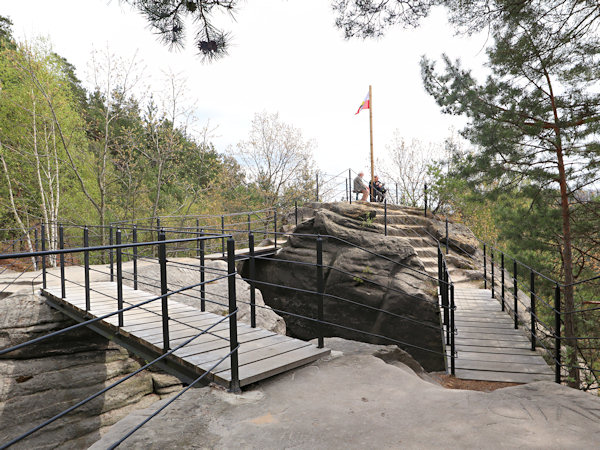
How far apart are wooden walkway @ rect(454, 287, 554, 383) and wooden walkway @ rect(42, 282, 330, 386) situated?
9.66ft

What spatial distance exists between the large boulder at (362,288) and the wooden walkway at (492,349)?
61cm

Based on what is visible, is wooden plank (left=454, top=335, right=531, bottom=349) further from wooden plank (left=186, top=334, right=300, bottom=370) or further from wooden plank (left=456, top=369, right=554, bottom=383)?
wooden plank (left=186, top=334, right=300, bottom=370)

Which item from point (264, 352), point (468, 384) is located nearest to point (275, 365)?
point (264, 352)

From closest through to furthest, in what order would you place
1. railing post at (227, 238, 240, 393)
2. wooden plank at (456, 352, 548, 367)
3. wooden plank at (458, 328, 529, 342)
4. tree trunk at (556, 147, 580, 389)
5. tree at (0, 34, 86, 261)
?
railing post at (227, 238, 240, 393), wooden plank at (456, 352, 548, 367), wooden plank at (458, 328, 529, 342), tree trunk at (556, 147, 580, 389), tree at (0, 34, 86, 261)

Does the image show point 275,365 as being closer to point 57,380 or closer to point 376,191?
point 57,380

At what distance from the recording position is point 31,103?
11.2 metres

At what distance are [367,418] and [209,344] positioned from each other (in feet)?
6.05

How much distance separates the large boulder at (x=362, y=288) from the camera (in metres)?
7.14

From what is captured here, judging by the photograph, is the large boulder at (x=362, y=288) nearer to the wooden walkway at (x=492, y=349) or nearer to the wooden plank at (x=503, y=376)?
the wooden walkway at (x=492, y=349)

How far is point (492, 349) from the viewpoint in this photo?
5.74 m

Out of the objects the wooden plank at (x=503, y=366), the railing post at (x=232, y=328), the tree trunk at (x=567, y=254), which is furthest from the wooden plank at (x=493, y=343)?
the railing post at (x=232, y=328)

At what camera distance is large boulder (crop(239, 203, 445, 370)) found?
714 cm

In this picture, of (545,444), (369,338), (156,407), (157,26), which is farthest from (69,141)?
(545,444)

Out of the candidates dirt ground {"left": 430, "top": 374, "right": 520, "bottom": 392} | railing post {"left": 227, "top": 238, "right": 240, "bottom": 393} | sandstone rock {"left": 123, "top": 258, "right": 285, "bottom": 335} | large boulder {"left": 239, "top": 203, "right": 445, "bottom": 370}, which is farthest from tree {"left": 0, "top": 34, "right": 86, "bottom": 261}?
dirt ground {"left": 430, "top": 374, "right": 520, "bottom": 392}
